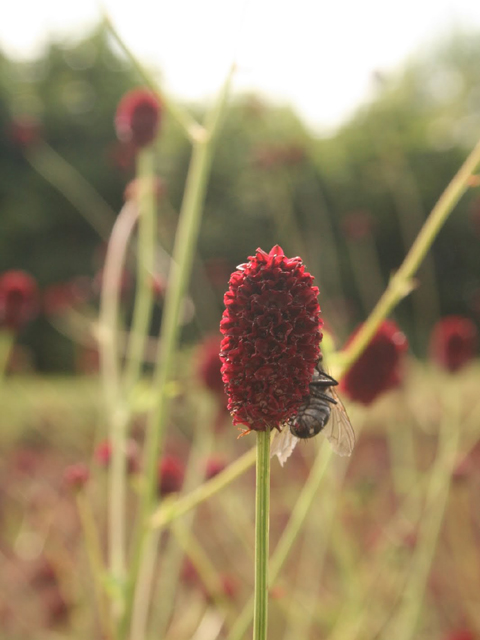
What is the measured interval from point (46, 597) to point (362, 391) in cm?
166

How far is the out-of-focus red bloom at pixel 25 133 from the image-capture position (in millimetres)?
2885

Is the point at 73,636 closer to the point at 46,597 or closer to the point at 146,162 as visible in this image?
the point at 46,597

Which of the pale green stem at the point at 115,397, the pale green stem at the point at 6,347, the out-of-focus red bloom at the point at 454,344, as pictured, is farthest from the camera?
the pale green stem at the point at 6,347

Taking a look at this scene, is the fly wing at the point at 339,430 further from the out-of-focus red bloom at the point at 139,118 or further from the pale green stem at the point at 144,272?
the out-of-focus red bloom at the point at 139,118

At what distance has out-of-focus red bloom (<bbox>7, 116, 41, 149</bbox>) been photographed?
114 inches

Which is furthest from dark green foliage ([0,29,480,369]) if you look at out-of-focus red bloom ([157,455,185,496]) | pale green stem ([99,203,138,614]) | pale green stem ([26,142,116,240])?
out-of-focus red bloom ([157,455,185,496])

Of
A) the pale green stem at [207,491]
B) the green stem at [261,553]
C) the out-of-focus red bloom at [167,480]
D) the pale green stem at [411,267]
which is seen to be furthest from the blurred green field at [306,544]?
the green stem at [261,553]

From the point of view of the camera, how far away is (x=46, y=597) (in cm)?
225

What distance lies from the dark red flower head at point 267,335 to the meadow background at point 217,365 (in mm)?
403

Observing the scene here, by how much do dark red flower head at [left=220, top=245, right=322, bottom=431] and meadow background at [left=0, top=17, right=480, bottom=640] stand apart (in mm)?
403

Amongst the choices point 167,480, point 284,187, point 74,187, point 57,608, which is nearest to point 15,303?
point 167,480

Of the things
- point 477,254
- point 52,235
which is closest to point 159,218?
point 477,254

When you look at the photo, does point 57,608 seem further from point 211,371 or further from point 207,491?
point 207,491

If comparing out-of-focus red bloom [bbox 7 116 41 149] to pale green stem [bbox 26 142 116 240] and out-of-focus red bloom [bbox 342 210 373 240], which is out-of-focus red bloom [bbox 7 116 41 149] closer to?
out-of-focus red bloom [bbox 342 210 373 240]
